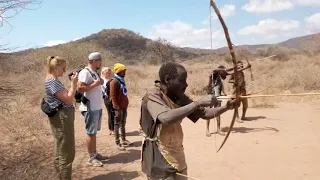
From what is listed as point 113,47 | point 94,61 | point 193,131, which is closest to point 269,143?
point 193,131

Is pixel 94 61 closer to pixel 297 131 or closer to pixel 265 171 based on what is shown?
pixel 265 171

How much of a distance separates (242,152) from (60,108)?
378 centimetres

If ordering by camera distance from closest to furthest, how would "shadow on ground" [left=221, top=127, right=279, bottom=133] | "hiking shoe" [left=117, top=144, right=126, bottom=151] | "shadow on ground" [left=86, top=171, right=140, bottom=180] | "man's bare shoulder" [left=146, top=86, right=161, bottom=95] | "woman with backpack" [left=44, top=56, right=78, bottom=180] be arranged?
1. "man's bare shoulder" [left=146, top=86, right=161, bottom=95]
2. "woman with backpack" [left=44, top=56, right=78, bottom=180]
3. "shadow on ground" [left=86, top=171, right=140, bottom=180]
4. "hiking shoe" [left=117, top=144, right=126, bottom=151]
5. "shadow on ground" [left=221, top=127, right=279, bottom=133]

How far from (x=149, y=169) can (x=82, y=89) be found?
2.56 metres

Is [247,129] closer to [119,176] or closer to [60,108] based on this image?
[119,176]

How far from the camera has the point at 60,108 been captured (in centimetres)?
398

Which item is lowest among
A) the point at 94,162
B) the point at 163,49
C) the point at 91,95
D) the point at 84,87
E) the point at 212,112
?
the point at 94,162

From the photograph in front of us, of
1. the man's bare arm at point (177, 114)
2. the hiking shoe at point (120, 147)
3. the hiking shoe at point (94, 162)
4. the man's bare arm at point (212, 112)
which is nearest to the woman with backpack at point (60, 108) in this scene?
the hiking shoe at point (94, 162)

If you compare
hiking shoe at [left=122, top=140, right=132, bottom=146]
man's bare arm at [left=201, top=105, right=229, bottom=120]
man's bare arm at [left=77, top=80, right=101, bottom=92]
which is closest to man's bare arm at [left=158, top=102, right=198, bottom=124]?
man's bare arm at [left=201, top=105, right=229, bottom=120]

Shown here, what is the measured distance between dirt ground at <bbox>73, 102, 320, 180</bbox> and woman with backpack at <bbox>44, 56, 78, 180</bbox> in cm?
115

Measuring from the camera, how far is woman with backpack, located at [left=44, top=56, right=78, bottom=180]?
3932 mm

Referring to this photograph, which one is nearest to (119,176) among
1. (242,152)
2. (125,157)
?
(125,157)

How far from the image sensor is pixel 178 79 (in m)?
2.59

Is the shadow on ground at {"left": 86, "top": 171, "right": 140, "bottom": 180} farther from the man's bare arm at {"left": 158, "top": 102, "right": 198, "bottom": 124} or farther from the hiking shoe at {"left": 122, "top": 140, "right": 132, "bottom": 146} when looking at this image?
the man's bare arm at {"left": 158, "top": 102, "right": 198, "bottom": 124}
